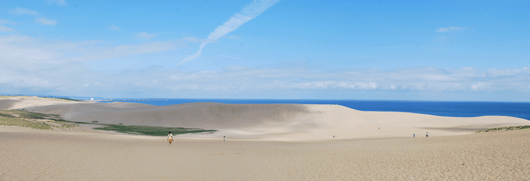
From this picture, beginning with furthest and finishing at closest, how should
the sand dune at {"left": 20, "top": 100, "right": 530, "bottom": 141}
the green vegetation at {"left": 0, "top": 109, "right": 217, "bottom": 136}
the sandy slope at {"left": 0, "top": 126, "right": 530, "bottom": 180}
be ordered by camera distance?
the sand dune at {"left": 20, "top": 100, "right": 530, "bottom": 141}
the green vegetation at {"left": 0, "top": 109, "right": 217, "bottom": 136}
the sandy slope at {"left": 0, "top": 126, "right": 530, "bottom": 180}

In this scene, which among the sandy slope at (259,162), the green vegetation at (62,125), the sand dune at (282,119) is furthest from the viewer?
the sand dune at (282,119)

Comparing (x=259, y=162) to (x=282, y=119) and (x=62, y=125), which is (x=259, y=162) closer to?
(x=62, y=125)

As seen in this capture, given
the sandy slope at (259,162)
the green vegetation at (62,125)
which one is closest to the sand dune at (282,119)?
the green vegetation at (62,125)

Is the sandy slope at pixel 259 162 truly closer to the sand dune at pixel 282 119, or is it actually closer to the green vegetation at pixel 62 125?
the green vegetation at pixel 62 125

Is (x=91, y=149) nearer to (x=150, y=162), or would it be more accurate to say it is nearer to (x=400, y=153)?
(x=150, y=162)

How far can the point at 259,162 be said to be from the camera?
18.5 m

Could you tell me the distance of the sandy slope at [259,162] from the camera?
14266 millimetres

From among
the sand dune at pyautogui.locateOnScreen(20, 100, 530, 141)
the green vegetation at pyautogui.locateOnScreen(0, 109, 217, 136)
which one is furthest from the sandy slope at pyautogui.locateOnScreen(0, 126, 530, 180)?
the sand dune at pyautogui.locateOnScreen(20, 100, 530, 141)

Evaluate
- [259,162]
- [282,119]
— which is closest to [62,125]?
[259,162]

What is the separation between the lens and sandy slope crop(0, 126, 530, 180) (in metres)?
14.3

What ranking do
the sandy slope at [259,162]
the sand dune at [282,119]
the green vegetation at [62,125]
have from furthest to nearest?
the sand dune at [282,119], the green vegetation at [62,125], the sandy slope at [259,162]

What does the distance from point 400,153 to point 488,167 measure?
546cm

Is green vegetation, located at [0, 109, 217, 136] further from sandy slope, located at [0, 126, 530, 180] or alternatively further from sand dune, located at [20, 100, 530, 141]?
sandy slope, located at [0, 126, 530, 180]

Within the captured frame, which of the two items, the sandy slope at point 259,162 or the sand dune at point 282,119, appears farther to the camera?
the sand dune at point 282,119
